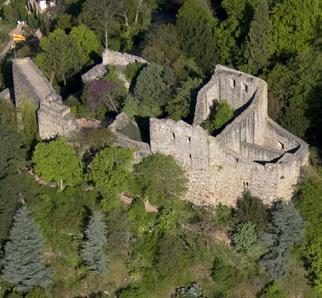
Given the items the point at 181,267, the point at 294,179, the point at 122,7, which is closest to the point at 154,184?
the point at 181,267

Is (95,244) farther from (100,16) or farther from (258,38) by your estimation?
(100,16)

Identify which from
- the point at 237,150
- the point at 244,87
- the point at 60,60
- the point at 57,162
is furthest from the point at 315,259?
the point at 60,60

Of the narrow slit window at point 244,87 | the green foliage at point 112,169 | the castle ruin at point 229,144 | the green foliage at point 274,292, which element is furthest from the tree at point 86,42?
the green foliage at point 274,292

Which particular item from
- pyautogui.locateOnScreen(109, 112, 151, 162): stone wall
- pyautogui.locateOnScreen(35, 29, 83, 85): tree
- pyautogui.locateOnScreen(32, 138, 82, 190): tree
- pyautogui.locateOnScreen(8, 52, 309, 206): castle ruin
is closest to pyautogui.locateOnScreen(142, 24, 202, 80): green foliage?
pyautogui.locateOnScreen(8, 52, 309, 206): castle ruin

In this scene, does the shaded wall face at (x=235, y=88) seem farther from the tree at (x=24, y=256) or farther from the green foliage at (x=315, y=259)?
the tree at (x=24, y=256)

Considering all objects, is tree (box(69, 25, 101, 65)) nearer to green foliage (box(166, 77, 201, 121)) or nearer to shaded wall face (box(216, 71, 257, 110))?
green foliage (box(166, 77, 201, 121))

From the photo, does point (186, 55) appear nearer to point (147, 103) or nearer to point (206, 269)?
point (147, 103)

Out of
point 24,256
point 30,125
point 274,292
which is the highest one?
point 30,125
